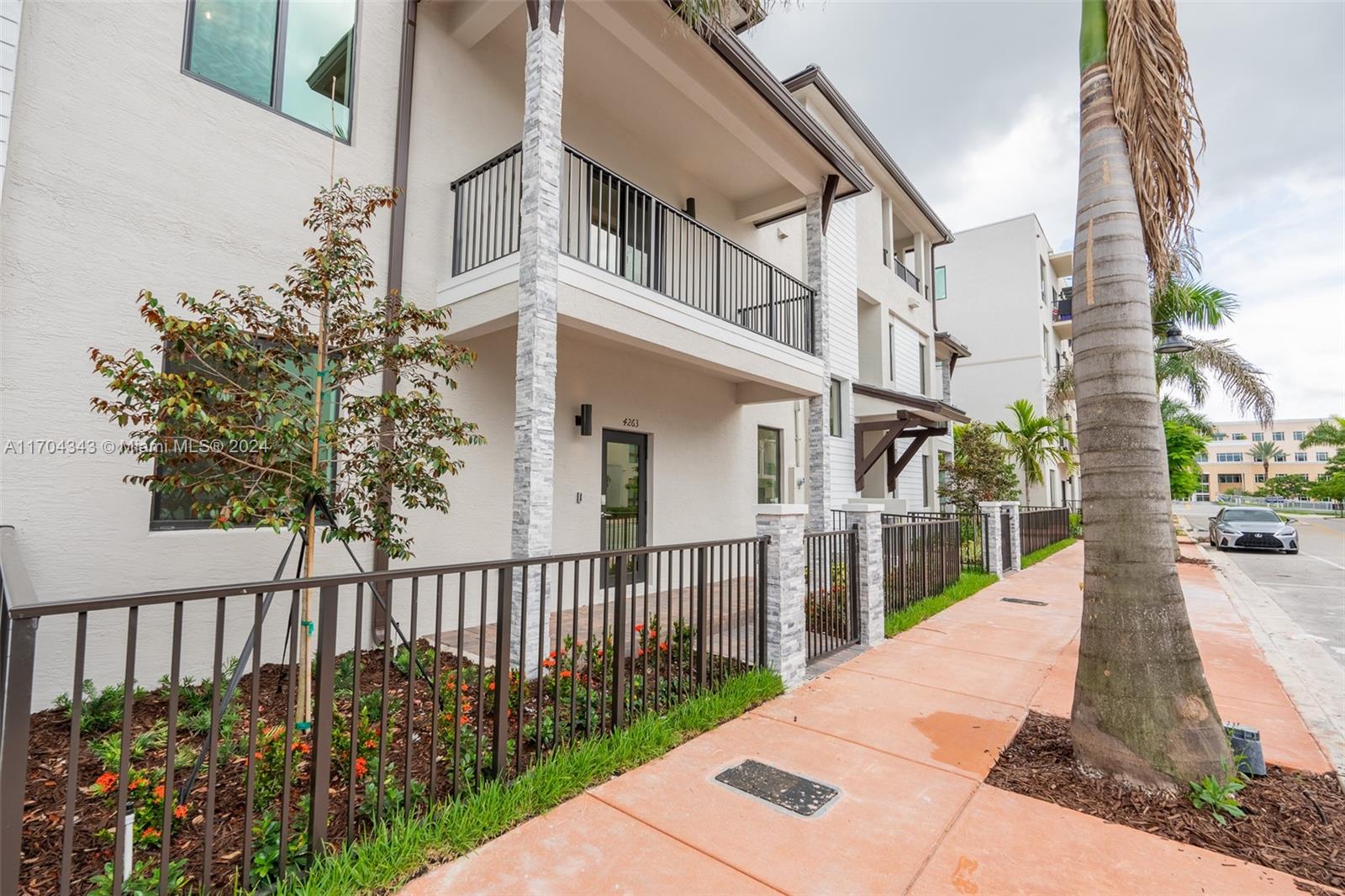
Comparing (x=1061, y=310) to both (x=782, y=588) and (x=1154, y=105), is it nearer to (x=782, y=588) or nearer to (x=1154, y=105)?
(x=1154, y=105)

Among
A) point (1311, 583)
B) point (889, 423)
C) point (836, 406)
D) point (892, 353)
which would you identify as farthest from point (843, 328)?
point (1311, 583)

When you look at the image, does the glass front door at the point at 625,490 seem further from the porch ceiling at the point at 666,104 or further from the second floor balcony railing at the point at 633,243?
the porch ceiling at the point at 666,104

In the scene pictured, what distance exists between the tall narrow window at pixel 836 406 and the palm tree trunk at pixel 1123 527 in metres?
8.40

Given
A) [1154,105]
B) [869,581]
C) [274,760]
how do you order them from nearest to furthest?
[274,760]
[1154,105]
[869,581]

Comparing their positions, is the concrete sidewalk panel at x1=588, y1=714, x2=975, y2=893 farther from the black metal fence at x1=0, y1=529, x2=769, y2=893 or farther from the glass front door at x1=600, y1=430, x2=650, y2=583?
the glass front door at x1=600, y1=430, x2=650, y2=583

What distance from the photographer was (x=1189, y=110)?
3547 millimetres

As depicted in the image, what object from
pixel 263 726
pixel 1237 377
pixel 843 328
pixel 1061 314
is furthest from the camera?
pixel 1061 314

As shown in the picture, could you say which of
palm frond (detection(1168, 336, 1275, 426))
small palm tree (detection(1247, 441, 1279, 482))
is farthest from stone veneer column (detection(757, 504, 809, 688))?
small palm tree (detection(1247, 441, 1279, 482))

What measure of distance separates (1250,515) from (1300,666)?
16.6m

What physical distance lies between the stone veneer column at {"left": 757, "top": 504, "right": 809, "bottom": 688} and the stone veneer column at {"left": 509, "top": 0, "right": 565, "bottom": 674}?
1801 millimetres

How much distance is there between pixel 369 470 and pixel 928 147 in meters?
15.5

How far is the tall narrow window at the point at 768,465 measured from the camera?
10.8m

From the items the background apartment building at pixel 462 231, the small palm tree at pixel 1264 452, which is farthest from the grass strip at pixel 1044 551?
the small palm tree at pixel 1264 452

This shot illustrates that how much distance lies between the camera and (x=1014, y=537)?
11930 millimetres
